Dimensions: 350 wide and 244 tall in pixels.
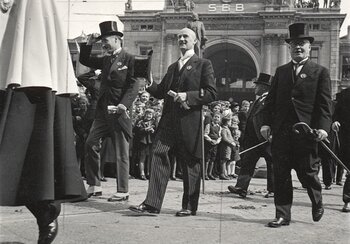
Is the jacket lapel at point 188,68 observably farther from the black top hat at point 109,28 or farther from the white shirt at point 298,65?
the black top hat at point 109,28

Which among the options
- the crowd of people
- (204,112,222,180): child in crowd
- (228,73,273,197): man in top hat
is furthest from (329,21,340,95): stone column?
(228,73,273,197): man in top hat

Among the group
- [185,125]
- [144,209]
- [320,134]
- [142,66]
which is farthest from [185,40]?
[144,209]

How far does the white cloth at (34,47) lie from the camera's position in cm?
321

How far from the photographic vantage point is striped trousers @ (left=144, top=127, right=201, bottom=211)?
5.30 meters

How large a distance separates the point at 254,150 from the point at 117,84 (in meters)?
2.46

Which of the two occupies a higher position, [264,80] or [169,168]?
[264,80]

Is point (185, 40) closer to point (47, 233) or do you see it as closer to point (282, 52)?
point (47, 233)

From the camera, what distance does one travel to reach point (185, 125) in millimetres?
5422

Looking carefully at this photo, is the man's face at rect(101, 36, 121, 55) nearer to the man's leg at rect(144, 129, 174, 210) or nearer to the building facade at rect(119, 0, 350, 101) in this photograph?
the man's leg at rect(144, 129, 174, 210)

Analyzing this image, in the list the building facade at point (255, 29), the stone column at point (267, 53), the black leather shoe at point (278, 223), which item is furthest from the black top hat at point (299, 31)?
the stone column at point (267, 53)

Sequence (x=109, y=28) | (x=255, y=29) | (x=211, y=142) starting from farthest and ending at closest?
1. (x=255, y=29)
2. (x=211, y=142)
3. (x=109, y=28)

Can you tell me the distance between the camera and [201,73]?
5.57 m

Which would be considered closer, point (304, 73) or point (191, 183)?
point (304, 73)

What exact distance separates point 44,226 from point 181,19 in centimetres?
3798
